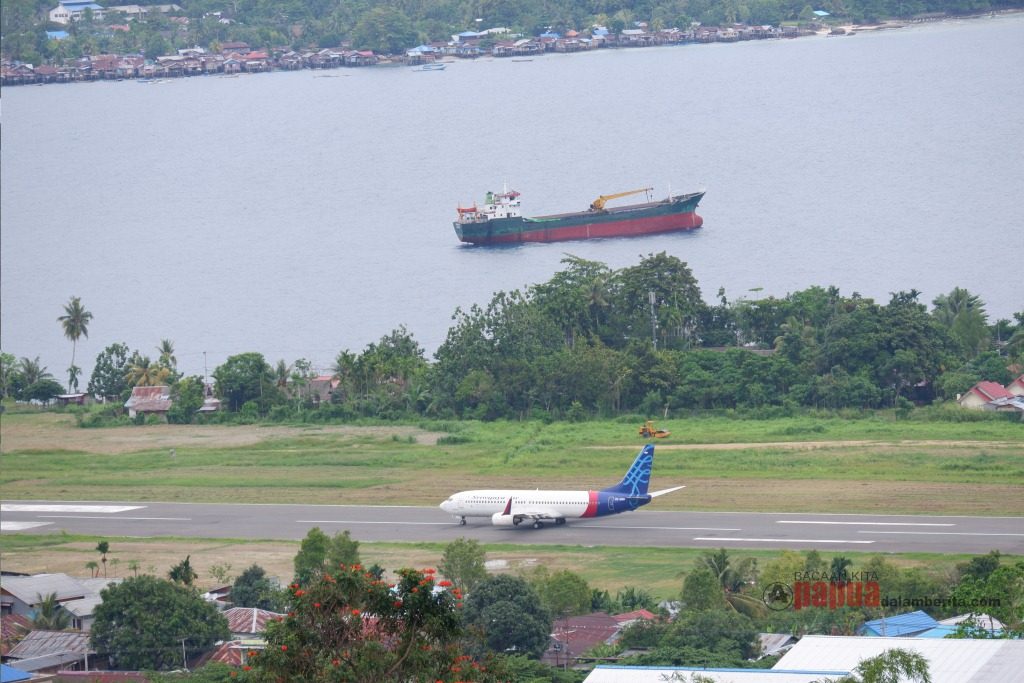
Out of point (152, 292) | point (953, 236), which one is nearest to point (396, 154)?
point (152, 292)

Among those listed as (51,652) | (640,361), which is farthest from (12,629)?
(640,361)

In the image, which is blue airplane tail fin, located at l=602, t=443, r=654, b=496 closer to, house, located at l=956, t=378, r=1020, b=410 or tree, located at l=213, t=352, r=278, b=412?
house, located at l=956, t=378, r=1020, b=410

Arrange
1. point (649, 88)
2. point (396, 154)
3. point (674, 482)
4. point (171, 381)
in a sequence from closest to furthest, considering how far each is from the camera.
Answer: point (674, 482) → point (171, 381) → point (396, 154) → point (649, 88)

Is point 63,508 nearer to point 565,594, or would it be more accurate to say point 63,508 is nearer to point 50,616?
point 50,616

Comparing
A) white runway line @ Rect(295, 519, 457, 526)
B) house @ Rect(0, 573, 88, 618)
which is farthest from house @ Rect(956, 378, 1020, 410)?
house @ Rect(0, 573, 88, 618)

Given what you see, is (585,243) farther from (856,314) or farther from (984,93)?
(984,93)

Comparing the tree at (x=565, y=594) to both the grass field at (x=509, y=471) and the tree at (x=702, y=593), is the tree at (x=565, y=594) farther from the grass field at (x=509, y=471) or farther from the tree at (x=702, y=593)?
the grass field at (x=509, y=471)
